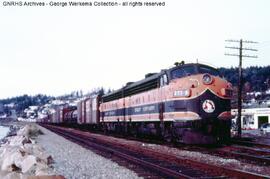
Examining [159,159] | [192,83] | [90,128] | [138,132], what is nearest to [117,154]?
[159,159]

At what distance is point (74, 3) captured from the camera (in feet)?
40.1

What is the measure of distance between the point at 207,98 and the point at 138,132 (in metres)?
9.93

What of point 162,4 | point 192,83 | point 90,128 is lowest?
point 90,128

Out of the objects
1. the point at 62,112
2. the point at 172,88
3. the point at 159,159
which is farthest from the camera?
the point at 62,112

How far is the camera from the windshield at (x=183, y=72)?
19.0 m

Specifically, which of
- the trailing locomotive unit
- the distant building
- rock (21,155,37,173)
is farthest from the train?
the distant building

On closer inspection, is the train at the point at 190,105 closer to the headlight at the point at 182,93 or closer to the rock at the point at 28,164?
the headlight at the point at 182,93

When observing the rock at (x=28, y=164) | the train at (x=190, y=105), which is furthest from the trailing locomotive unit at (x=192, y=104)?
the rock at (x=28, y=164)

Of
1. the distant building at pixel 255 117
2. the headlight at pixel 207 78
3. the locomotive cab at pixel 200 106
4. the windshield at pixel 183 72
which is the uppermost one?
the windshield at pixel 183 72

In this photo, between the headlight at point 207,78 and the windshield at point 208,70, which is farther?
the windshield at point 208,70

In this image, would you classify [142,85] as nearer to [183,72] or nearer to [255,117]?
[183,72]

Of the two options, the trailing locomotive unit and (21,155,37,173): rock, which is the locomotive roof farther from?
(21,155,37,173): rock

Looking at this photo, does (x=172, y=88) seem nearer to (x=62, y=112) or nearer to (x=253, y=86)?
(x=62, y=112)

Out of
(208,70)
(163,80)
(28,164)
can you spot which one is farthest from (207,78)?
(28,164)
